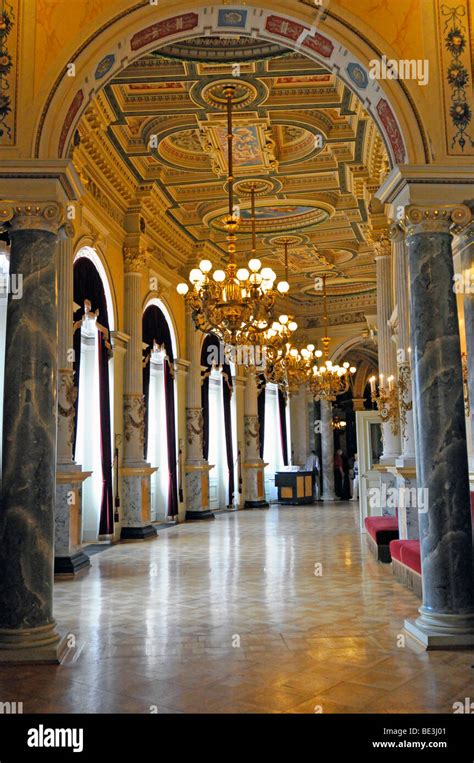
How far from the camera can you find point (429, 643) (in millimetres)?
4641

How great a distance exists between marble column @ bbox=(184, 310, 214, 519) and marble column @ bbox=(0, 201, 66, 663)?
982 centimetres

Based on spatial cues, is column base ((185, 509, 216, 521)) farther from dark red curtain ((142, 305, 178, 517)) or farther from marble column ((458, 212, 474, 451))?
marble column ((458, 212, 474, 451))

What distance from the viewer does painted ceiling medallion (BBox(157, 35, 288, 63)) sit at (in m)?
7.71

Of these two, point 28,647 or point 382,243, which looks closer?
point 28,647

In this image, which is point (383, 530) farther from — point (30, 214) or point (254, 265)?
point (30, 214)

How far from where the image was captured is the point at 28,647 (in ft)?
14.8

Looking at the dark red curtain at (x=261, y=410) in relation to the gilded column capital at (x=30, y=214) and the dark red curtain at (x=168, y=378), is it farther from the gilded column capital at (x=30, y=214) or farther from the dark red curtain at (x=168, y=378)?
the gilded column capital at (x=30, y=214)

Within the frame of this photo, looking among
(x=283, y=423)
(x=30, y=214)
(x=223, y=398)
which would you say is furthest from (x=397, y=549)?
(x=283, y=423)


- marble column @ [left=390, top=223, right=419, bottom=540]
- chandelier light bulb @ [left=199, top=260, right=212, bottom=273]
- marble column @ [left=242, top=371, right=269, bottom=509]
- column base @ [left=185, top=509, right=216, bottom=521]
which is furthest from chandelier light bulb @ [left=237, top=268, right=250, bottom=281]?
marble column @ [left=242, top=371, right=269, bottom=509]

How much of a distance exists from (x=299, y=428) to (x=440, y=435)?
56.5ft

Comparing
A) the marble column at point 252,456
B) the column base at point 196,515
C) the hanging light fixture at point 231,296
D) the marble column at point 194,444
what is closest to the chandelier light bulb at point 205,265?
the hanging light fixture at point 231,296

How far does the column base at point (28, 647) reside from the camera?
14.7 feet

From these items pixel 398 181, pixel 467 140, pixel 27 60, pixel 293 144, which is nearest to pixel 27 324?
pixel 27 60
